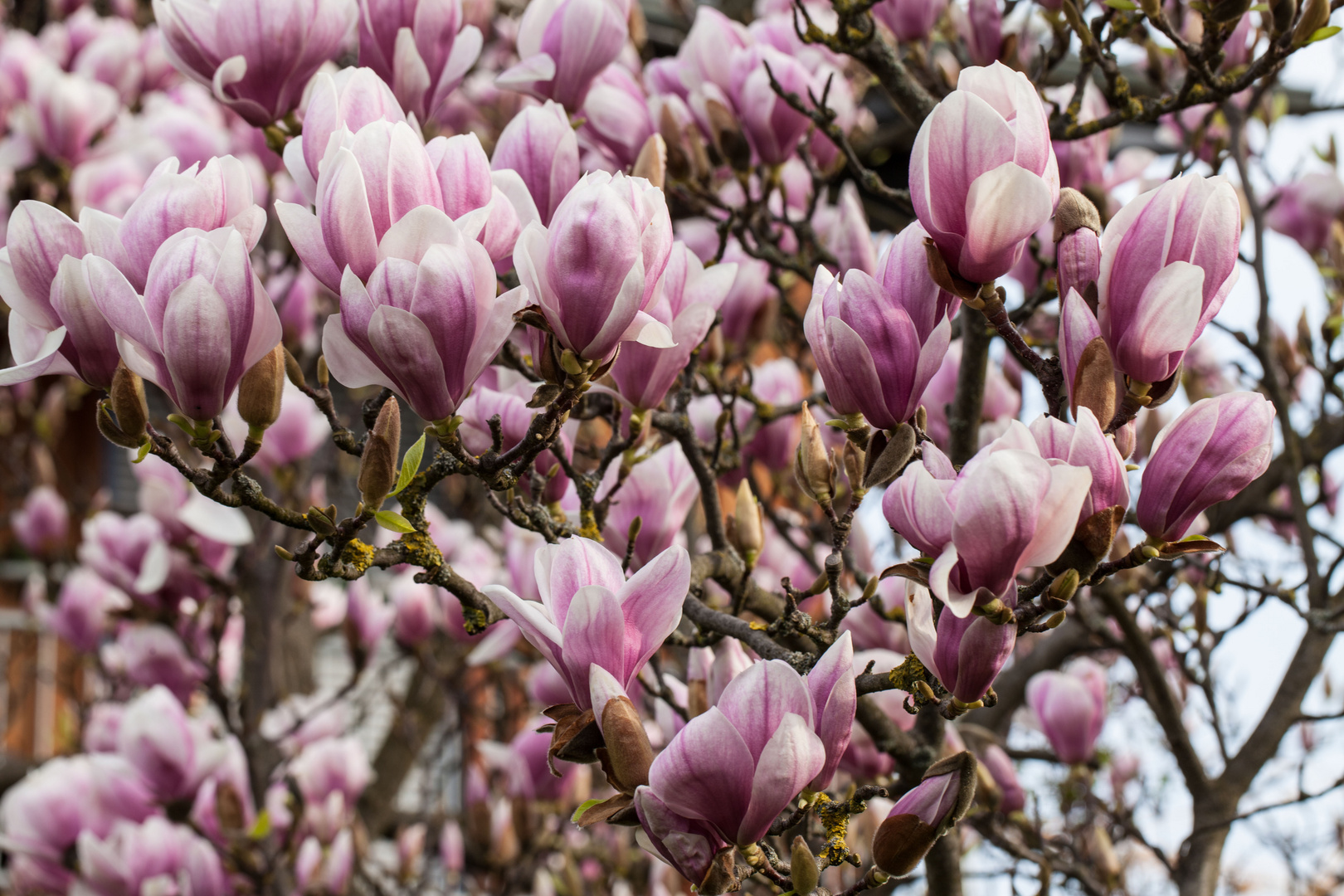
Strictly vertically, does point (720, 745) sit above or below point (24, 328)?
above

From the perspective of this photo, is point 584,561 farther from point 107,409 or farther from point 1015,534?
point 107,409

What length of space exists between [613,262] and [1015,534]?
0.36 m

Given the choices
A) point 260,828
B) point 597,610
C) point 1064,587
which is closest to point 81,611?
point 260,828

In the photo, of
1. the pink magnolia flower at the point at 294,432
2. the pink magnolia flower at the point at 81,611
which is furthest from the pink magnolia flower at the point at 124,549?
the pink magnolia flower at the point at 81,611

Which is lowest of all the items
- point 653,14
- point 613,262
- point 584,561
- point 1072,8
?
point 584,561

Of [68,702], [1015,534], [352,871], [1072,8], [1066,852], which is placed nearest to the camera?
[1015,534]

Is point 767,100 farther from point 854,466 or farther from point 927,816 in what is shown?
point 927,816

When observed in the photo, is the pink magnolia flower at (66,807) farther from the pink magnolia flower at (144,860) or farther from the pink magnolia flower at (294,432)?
the pink magnolia flower at (294,432)

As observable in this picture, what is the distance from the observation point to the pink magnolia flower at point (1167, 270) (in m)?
0.78

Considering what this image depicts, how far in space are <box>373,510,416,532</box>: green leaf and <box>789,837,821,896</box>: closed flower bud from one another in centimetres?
41

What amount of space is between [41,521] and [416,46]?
271cm

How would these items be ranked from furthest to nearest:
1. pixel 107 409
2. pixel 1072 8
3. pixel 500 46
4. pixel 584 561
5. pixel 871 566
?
pixel 500 46 → pixel 871 566 → pixel 1072 8 → pixel 107 409 → pixel 584 561

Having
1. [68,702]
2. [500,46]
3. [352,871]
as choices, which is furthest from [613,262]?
[68,702]

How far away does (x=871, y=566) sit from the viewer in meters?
1.63
